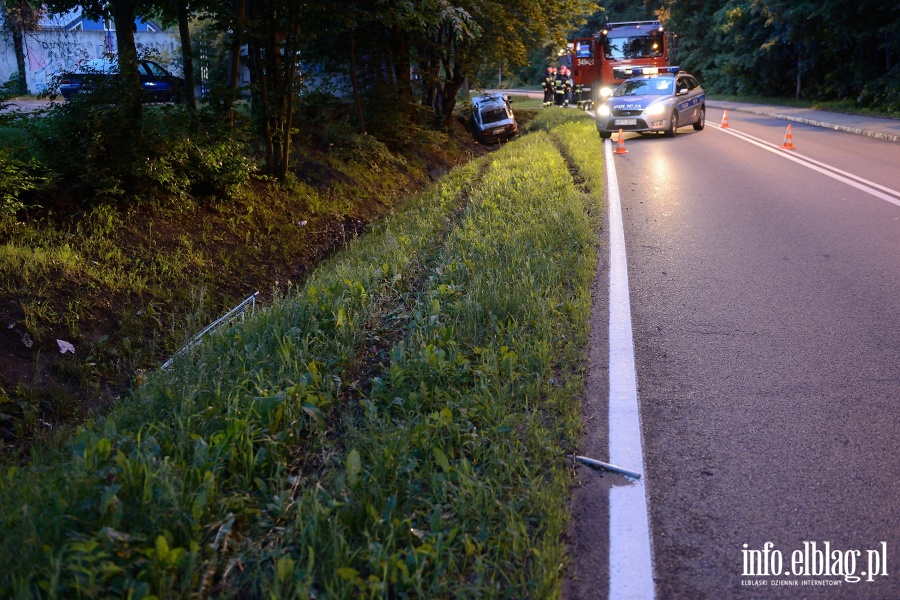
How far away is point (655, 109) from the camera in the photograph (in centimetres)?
2302

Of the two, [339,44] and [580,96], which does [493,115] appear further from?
[580,96]

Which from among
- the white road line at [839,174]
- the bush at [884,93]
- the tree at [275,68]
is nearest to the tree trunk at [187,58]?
the tree at [275,68]

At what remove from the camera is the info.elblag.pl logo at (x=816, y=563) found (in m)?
3.35

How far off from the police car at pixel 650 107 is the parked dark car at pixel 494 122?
15.4 ft

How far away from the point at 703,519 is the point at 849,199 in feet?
31.2

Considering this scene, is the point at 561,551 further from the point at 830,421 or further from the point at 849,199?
the point at 849,199

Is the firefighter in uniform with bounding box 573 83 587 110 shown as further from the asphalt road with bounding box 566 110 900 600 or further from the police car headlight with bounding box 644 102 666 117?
the asphalt road with bounding box 566 110 900 600

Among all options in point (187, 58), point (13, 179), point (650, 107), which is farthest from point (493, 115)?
point (13, 179)

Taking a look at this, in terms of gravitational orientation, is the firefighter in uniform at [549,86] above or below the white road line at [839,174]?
above

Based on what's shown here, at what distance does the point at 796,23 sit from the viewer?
35.6m

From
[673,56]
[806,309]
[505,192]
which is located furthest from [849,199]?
[673,56]

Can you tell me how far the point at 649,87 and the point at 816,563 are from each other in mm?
21709

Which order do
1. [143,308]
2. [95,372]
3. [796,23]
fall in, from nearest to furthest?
[95,372] < [143,308] < [796,23]

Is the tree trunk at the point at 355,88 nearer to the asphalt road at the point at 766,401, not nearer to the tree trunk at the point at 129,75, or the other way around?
the tree trunk at the point at 129,75
